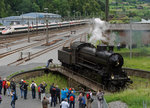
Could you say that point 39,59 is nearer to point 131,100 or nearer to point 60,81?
point 60,81

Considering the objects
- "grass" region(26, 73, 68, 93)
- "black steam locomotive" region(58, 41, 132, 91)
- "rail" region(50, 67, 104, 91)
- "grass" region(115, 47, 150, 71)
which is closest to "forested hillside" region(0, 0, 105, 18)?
"grass" region(115, 47, 150, 71)

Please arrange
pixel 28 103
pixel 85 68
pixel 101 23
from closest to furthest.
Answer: pixel 28 103 < pixel 85 68 < pixel 101 23

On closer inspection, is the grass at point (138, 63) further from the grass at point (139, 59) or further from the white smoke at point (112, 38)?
the white smoke at point (112, 38)

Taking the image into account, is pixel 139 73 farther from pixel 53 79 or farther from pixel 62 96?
pixel 62 96

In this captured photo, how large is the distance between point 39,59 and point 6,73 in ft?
32.9

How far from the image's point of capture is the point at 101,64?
2316 centimetres

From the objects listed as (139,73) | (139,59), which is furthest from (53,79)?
(139,59)

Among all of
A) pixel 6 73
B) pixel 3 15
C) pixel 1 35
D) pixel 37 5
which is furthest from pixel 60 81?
pixel 37 5

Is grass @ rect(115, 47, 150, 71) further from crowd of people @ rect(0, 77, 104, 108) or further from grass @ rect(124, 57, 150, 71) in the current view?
crowd of people @ rect(0, 77, 104, 108)

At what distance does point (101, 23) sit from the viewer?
131 ft

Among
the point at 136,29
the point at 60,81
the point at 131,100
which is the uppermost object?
the point at 136,29

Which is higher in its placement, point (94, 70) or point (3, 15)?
point (3, 15)

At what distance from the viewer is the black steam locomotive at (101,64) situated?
2175 centimetres

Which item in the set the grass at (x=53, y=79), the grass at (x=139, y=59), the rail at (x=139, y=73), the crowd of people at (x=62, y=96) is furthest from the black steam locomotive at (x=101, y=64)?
the grass at (x=139, y=59)
